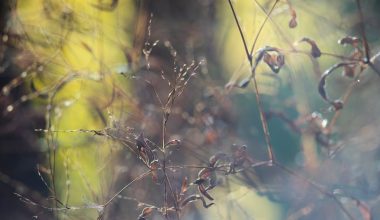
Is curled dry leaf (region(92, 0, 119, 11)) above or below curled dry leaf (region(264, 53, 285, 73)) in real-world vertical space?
above

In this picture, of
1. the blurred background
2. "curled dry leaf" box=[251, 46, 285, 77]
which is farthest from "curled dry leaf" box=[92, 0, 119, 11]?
"curled dry leaf" box=[251, 46, 285, 77]

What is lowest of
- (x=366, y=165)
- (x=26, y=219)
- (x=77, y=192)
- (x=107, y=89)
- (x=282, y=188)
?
(x=26, y=219)

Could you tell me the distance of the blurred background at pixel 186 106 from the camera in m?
2.16

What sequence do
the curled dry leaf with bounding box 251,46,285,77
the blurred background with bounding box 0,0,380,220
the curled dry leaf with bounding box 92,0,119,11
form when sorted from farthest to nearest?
the curled dry leaf with bounding box 92,0,119,11 → the blurred background with bounding box 0,0,380,220 → the curled dry leaf with bounding box 251,46,285,77

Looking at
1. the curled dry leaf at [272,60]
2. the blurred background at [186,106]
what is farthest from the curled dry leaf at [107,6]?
the curled dry leaf at [272,60]

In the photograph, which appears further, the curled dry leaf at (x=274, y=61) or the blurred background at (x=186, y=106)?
the blurred background at (x=186, y=106)

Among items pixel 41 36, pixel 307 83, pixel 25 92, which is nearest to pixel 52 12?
pixel 41 36

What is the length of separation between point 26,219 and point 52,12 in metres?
1.06

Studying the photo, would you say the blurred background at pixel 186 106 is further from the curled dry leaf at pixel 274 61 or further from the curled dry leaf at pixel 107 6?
the curled dry leaf at pixel 274 61

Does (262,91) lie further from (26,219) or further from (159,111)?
(26,219)

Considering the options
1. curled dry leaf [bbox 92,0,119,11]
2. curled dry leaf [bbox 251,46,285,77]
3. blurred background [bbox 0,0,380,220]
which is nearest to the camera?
curled dry leaf [bbox 251,46,285,77]

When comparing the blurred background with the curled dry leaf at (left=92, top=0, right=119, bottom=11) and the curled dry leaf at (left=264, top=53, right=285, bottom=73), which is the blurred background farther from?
the curled dry leaf at (left=264, top=53, right=285, bottom=73)

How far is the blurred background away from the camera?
2.16 meters

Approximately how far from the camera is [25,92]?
9.27 ft
